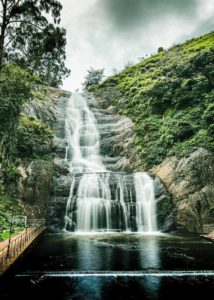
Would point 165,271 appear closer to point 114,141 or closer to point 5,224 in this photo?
point 5,224

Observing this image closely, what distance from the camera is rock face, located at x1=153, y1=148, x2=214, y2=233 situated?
66.3 ft

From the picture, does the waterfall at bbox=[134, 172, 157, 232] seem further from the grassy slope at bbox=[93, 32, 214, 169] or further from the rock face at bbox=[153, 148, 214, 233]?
the grassy slope at bbox=[93, 32, 214, 169]

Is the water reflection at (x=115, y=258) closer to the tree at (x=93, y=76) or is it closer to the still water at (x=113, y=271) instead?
the still water at (x=113, y=271)

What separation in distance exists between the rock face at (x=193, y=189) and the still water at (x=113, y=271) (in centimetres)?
409

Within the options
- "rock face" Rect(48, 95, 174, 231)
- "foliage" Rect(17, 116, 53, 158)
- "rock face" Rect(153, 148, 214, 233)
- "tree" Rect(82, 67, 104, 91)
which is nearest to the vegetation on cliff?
"rock face" Rect(48, 95, 174, 231)

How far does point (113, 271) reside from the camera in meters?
10.6

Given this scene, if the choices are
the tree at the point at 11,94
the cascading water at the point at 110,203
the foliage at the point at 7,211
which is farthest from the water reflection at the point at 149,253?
the tree at the point at 11,94

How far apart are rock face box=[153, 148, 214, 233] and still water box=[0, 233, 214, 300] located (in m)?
4.09

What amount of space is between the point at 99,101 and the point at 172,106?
1688 cm

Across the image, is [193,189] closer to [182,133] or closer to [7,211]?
[182,133]

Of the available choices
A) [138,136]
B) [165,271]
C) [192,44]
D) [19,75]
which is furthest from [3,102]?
[192,44]

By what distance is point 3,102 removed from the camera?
51.8ft

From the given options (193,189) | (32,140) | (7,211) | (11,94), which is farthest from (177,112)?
(7,211)

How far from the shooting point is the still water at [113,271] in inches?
339
